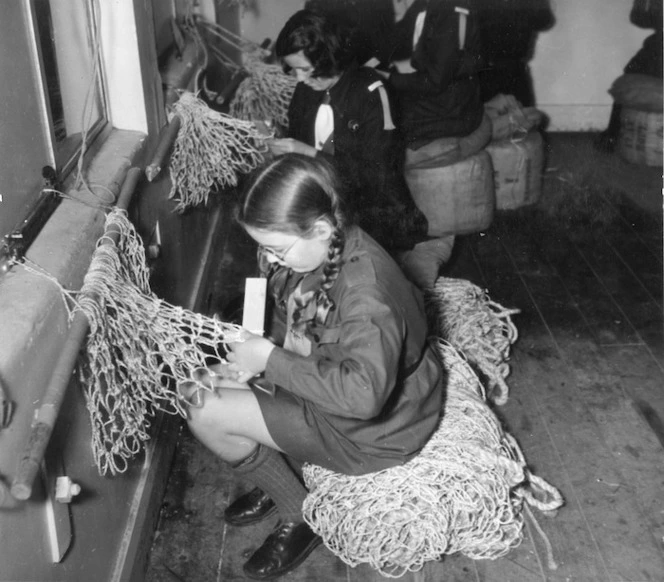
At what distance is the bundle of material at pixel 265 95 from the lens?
342 cm

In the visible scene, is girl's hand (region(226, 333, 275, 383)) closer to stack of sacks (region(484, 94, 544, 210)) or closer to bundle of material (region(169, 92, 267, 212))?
bundle of material (region(169, 92, 267, 212))

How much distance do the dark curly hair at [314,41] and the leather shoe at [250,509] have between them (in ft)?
4.62

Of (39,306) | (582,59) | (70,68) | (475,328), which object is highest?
(70,68)

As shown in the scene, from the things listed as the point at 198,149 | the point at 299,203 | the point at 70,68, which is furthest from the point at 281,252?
the point at 198,149

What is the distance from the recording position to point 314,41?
107 inches

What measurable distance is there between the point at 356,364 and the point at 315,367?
A: 94 mm

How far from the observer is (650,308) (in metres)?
3.24

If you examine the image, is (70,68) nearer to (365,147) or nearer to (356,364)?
(356,364)

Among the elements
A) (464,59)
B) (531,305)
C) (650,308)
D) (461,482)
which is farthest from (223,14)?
(461,482)

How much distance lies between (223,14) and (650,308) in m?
2.59

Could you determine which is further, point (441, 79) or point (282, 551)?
point (441, 79)

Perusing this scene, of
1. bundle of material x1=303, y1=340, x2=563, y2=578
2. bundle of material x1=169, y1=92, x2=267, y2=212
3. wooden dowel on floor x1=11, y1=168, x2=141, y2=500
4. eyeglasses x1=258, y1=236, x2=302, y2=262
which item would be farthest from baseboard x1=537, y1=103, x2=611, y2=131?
wooden dowel on floor x1=11, y1=168, x2=141, y2=500

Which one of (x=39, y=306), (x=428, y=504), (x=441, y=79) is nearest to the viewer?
(x=39, y=306)

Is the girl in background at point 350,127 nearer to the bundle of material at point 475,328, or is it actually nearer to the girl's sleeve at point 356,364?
the bundle of material at point 475,328
